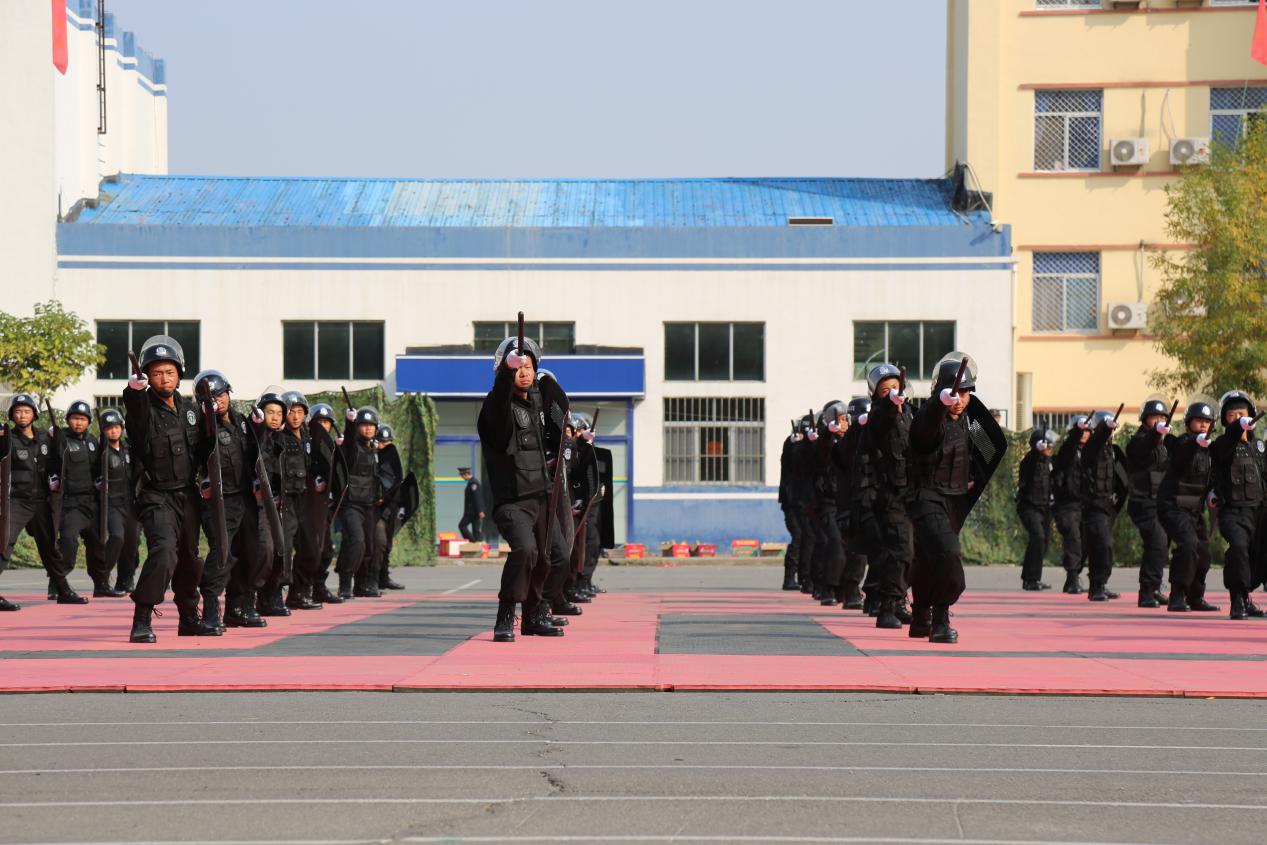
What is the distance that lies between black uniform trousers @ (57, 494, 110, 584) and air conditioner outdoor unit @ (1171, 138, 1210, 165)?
28.4 m

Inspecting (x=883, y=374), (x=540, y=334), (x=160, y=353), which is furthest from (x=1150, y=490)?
(x=540, y=334)

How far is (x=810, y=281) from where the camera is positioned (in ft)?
134

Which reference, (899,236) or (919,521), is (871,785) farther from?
(899,236)

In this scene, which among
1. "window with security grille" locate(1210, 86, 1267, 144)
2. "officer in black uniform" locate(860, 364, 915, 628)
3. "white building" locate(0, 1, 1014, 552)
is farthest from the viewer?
"window with security grille" locate(1210, 86, 1267, 144)

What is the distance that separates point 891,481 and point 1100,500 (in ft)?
23.1

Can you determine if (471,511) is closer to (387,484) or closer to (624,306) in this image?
(624,306)

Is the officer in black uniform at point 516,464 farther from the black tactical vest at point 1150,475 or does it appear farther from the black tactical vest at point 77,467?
the black tactical vest at point 77,467

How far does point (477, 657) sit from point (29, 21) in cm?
3271

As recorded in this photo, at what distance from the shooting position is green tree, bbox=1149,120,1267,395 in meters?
37.5

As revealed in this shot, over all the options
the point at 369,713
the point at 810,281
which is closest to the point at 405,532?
the point at 810,281

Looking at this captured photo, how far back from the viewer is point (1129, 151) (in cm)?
4272

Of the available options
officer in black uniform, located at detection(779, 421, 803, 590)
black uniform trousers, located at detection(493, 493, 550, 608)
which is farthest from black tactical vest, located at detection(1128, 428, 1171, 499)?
black uniform trousers, located at detection(493, 493, 550, 608)

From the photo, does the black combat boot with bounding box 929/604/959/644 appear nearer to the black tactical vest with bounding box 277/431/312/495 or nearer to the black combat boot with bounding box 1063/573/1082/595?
the black tactical vest with bounding box 277/431/312/495

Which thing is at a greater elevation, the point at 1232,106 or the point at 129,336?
the point at 1232,106
